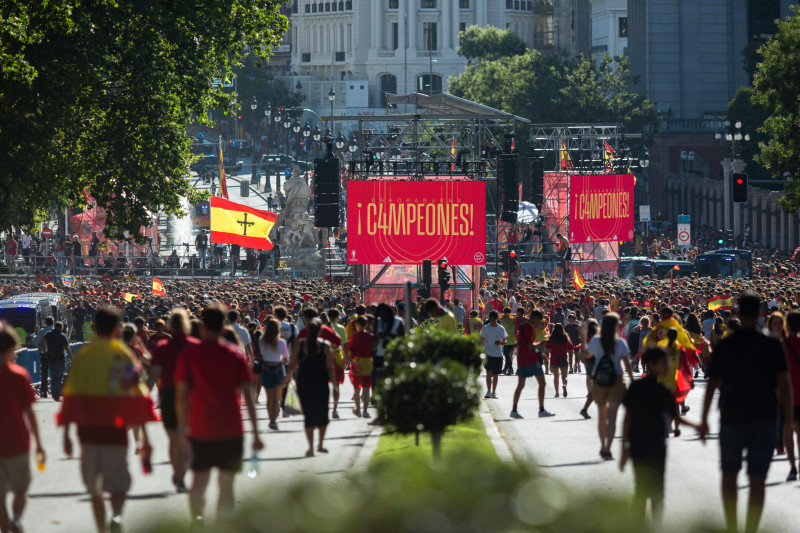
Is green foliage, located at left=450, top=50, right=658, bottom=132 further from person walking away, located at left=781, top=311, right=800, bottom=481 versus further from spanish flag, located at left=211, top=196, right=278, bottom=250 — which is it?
person walking away, located at left=781, top=311, right=800, bottom=481

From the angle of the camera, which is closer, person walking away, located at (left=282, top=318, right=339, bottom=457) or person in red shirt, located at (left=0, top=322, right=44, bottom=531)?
person in red shirt, located at (left=0, top=322, right=44, bottom=531)

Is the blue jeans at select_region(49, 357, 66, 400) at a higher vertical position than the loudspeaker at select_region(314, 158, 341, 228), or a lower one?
lower

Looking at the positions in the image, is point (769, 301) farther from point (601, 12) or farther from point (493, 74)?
point (601, 12)

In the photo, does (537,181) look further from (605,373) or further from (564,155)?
(605,373)

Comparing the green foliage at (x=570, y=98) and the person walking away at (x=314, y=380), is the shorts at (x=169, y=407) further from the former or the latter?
the green foliage at (x=570, y=98)

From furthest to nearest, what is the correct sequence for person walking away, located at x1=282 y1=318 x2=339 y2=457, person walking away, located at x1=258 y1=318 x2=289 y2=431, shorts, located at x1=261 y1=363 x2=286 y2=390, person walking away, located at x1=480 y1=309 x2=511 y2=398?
1. person walking away, located at x1=480 y1=309 x2=511 y2=398
2. shorts, located at x1=261 y1=363 x2=286 y2=390
3. person walking away, located at x1=258 y1=318 x2=289 y2=431
4. person walking away, located at x1=282 y1=318 x2=339 y2=457

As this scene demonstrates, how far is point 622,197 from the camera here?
4862cm

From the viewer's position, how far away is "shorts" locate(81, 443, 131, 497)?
9.81 m

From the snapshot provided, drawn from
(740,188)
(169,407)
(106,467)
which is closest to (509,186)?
(740,188)

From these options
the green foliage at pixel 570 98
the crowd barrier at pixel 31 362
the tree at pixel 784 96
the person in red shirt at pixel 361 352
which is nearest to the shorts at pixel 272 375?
Result: the person in red shirt at pixel 361 352

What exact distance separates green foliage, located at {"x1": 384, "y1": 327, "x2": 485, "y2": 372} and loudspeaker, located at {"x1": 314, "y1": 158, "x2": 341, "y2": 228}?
20449 mm

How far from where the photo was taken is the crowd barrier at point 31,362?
24.6 m

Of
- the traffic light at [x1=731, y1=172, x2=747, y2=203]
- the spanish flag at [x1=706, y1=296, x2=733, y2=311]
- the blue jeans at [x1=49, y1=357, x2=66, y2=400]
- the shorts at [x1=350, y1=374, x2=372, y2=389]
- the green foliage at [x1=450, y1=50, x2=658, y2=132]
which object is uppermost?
the green foliage at [x1=450, y1=50, x2=658, y2=132]

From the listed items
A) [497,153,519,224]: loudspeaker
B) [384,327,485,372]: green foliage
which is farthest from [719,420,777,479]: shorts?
[497,153,519,224]: loudspeaker
